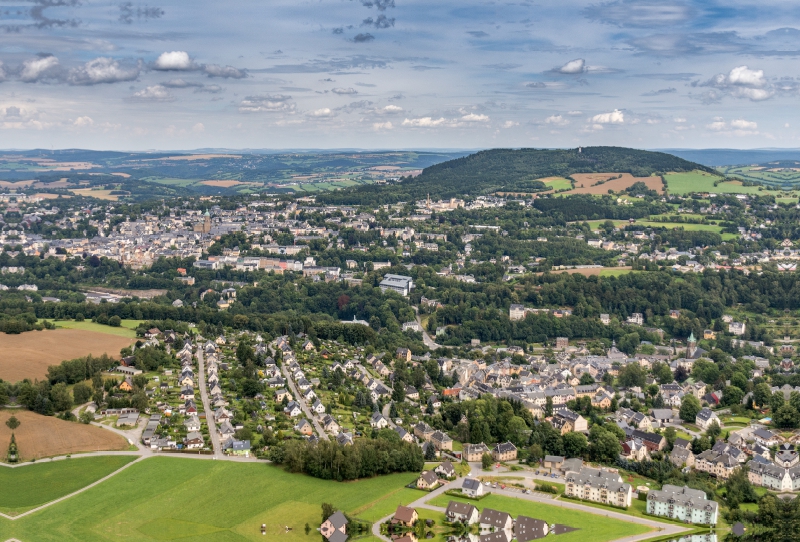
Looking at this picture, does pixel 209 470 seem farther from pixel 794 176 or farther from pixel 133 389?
pixel 794 176

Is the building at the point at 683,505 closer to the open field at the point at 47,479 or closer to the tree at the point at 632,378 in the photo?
the tree at the point at 632,378

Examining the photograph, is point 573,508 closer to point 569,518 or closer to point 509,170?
point 569,518

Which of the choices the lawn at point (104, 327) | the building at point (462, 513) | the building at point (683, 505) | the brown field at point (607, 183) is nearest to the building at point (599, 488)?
the building at point (683, 505)

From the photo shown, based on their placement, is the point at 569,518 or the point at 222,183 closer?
the point at 569,518

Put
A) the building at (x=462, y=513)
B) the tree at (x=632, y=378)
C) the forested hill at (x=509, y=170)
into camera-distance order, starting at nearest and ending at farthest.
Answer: the building at (x=462, y=513)
the tree at (x=632, y=378)
the forested hill at (x=509, y=170)

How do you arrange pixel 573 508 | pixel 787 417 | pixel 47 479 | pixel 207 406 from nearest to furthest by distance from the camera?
pixel 573 508 < pixel 47 479 < pixel 787 417 < pixel 207 406

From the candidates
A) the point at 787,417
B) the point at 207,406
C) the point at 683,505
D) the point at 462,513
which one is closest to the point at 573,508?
the point at 683,505

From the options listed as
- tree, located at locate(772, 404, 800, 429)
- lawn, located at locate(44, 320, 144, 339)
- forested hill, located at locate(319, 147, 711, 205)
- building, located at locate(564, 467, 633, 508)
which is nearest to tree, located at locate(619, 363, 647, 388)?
tree, located at locate(772, 404, 800, 429)

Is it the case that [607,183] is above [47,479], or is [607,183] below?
above
